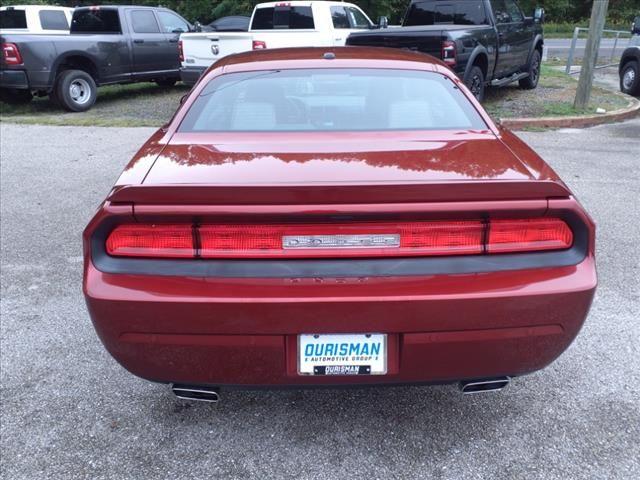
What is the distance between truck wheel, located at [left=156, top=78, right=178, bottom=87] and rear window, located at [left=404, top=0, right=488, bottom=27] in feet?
19.7

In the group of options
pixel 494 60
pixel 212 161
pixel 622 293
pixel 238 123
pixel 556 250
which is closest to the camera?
pixel 556 250

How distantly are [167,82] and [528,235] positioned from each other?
13.4 m

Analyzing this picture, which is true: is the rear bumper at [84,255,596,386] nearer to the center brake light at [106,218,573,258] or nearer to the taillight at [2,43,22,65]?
the center brake light at [106,218,573,258]

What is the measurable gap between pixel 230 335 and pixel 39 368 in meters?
1.55

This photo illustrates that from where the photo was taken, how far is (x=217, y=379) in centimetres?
227

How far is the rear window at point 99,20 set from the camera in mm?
12086

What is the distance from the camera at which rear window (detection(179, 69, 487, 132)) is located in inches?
117

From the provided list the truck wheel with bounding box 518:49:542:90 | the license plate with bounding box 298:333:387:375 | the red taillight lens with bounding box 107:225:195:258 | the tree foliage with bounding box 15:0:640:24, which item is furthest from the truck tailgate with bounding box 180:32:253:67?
the tree foliage with bounding box 15:0:640:24

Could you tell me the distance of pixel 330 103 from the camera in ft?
10.3

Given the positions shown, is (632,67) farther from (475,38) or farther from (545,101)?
(475,38)

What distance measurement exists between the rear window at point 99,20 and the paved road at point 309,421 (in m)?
9.78

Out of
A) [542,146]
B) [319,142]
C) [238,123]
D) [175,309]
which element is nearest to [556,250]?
[319,142]

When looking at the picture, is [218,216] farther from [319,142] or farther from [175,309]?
[319,142]

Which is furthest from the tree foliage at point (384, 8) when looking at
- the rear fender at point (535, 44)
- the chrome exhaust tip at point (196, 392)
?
the chrome exhaust tip at point (196, 392)
